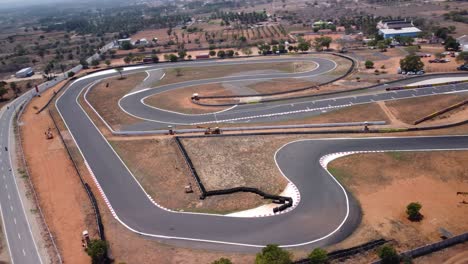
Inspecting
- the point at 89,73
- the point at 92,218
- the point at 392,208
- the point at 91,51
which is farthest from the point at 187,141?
the point at 91,51

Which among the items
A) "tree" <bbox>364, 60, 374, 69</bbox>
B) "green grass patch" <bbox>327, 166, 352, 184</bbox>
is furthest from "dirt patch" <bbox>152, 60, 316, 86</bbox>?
"green grass patch" <bbox>327, 166, 352, 184</bbox>

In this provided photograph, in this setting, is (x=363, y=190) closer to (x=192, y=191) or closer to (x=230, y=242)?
(x=230, y=242)

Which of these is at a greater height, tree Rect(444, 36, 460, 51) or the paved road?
tree Rect(444, 36, 460, 51)

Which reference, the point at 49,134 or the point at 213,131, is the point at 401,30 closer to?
the point at 213,131

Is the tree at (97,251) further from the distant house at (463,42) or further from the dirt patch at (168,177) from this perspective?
the distant house at (463,42)

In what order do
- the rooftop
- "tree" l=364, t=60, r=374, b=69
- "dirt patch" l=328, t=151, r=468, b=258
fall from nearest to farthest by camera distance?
"dirt patch" l=328, t=151, r=468, b=258 < "tree" l=364, t=60, r=374, b=69 < the rooftop

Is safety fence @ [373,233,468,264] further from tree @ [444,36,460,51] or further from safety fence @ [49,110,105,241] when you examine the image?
tree @ [444,36,460,51]
